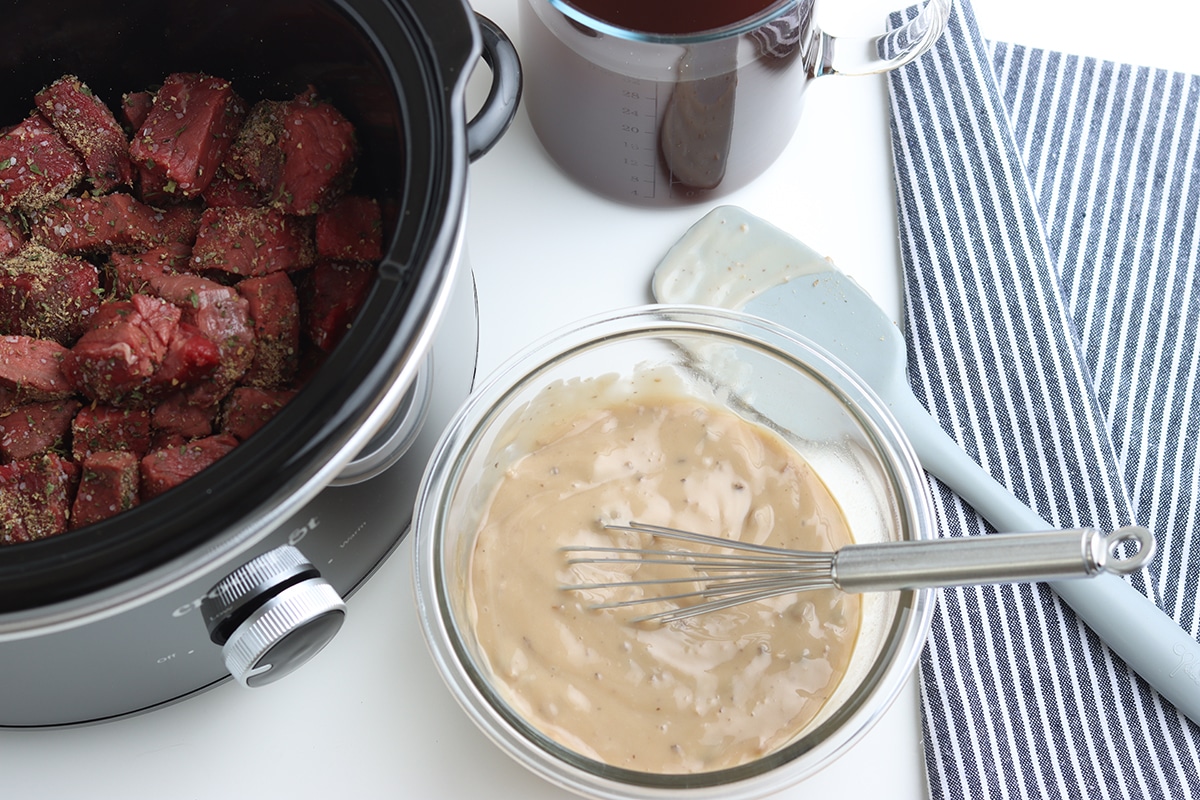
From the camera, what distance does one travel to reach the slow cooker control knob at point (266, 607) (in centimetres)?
80

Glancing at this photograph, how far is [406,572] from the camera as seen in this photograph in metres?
1.12

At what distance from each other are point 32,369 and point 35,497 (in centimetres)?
11

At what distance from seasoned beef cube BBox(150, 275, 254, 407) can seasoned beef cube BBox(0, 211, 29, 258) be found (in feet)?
0.54

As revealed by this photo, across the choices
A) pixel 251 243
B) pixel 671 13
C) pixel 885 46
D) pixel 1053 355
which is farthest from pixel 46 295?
pixel 1053 355

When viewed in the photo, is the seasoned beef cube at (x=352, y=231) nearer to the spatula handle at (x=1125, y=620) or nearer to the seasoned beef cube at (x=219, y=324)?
the seasoned beef cube at (x=219, y=324)

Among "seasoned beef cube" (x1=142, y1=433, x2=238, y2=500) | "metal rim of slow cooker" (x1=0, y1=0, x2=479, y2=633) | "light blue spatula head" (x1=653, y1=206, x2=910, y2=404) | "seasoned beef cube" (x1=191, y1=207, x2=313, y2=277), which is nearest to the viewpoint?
"metal rim of slow cooker" (x1=0, y1=0, x2=479, y2=633)

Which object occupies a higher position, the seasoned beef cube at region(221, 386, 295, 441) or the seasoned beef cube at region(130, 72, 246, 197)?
the seasoned beef cube at region(130, 72, 246, 197)

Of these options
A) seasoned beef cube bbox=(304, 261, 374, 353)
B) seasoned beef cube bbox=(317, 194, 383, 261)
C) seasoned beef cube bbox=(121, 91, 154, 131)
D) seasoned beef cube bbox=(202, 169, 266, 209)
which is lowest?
seasoned beef cube bbox=(304, 261, 374, 353)

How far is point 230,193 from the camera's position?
0.96m

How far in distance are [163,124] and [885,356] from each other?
0.78m

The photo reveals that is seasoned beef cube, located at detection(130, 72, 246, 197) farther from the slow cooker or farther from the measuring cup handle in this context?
the measuring cup handle

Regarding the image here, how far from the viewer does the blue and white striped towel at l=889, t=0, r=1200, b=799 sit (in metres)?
1.04

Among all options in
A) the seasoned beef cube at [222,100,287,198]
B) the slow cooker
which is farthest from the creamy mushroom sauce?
the seasoned beef cube at [222,100,287,198]

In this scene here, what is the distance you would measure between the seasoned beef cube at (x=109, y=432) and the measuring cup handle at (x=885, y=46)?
801 millimetres
